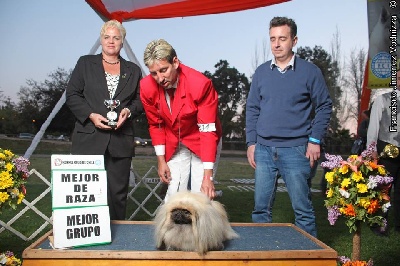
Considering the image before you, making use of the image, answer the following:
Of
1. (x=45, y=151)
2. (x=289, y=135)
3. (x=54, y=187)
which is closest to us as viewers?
(x=54, y=187)

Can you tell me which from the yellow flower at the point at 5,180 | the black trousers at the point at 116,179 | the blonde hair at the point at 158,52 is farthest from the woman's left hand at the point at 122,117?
the yellow flower at the point at 5,180

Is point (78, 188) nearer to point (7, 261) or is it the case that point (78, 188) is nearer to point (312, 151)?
point (7, 261)

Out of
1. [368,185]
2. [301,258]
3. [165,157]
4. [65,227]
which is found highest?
[165,157]

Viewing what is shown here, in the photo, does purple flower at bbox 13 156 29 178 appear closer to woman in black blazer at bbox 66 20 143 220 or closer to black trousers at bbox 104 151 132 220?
woman in black blazer at bbox 66 20 143 220

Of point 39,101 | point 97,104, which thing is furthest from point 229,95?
point 97,104

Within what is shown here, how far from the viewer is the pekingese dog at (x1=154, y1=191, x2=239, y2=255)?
186 cm

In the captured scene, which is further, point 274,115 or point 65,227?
point 274,115

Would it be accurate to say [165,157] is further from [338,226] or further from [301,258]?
[338,226]

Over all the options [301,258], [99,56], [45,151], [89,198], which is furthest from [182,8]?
[45,151]

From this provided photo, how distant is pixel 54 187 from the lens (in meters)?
2.22

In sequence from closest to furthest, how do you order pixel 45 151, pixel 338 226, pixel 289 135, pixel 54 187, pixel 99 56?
Result: pixel 54 187
pixel 289 135
pixel 99 56
pixel 338 226
pixel 45 151

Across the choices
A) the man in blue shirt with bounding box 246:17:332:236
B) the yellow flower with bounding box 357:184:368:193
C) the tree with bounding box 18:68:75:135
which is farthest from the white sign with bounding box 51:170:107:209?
the tree with bounding box 18:68:75:135

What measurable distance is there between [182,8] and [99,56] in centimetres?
267

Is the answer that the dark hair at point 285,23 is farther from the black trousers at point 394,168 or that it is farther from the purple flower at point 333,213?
the black trousers at point 394,168
